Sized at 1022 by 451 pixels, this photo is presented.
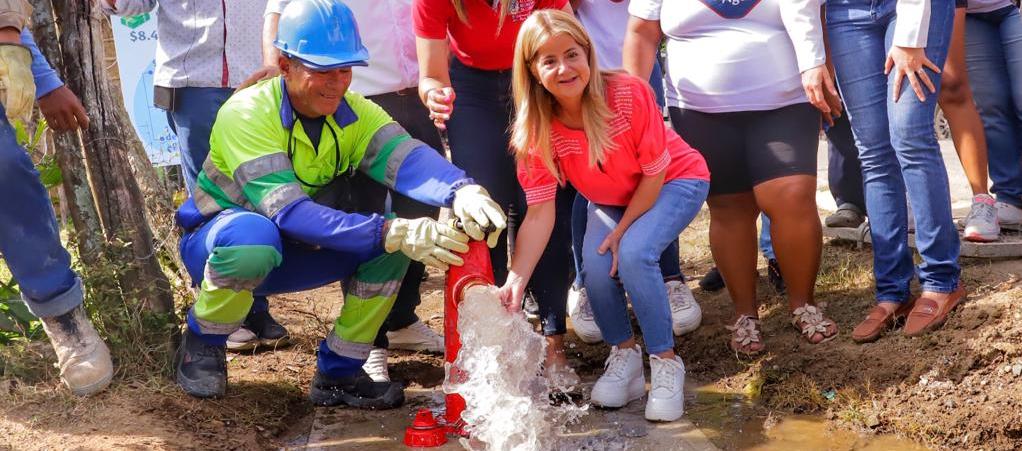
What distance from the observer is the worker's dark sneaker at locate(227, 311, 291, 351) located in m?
4.41

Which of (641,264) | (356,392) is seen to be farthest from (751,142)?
(356,392)

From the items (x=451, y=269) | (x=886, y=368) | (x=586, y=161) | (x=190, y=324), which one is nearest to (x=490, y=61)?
(x=586, y=161)

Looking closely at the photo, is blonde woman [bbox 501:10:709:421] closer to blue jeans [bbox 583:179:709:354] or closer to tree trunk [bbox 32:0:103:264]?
blue jeans [bbox 583:179:709:354]

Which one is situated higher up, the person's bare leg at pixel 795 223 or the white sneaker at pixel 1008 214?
the person's bare leg at pixel 795 223

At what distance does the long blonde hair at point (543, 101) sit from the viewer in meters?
3.51

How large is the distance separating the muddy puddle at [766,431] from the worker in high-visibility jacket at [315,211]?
0.96m

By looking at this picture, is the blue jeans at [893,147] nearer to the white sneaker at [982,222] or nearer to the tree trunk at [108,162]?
the white sneaker at [982,222]

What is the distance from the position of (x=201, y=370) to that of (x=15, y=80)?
113 centimetres

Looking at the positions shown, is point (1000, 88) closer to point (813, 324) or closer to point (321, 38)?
point (813, 324)

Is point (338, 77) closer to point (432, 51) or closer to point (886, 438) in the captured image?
point (432, 51)

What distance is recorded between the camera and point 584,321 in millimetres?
4375

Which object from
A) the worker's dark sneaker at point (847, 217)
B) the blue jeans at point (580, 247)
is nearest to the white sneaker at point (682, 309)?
the blue jeans at point (580, 247)

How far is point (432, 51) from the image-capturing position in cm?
378

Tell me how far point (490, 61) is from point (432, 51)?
231 mm
